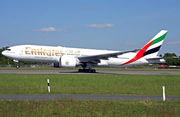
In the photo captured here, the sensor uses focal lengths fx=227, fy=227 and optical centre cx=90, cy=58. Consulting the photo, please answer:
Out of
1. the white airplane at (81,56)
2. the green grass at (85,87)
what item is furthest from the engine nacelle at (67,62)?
the green grass at (85,87)

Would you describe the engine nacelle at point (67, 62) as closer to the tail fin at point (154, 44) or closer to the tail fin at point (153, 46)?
the tail fin at point (153, 46)

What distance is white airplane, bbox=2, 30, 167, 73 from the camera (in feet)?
118

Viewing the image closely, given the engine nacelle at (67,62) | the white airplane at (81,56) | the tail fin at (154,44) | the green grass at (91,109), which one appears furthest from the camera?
the tail fin at (154,44)

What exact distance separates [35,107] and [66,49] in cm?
2808

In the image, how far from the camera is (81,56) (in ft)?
127

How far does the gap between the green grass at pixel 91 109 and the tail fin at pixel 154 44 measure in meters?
29.1

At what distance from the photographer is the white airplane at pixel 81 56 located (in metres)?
36.0

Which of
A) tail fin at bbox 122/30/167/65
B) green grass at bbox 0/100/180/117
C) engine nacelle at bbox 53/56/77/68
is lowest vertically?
green grass at bbox 0/100/180/117

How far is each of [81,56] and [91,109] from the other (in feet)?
93.1

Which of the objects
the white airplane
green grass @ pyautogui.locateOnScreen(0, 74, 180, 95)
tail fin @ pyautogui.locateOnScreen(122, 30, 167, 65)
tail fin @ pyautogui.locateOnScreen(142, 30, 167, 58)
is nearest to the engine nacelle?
the white airplane

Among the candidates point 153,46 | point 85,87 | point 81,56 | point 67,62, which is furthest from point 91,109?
point 153,46

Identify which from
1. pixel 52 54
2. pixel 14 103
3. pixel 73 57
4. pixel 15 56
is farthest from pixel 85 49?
pixel 14 103

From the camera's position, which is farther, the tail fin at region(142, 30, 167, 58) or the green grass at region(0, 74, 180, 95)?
the tail fin at region(142, 30, 167, 58)

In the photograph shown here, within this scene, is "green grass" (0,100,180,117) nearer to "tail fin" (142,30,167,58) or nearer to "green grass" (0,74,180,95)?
"green grass" (0,74,180,95)
